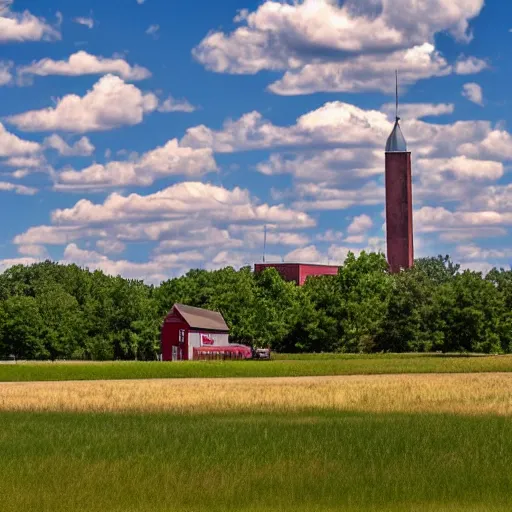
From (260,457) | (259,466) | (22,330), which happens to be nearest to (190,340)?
(22,330)

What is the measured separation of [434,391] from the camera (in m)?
59.2

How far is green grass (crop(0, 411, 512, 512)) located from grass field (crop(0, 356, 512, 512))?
0.15ft

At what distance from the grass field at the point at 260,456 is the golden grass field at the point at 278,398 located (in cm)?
22

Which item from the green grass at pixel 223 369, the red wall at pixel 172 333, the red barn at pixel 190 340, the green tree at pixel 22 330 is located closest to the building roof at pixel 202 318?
the red barn at pixel 190 340

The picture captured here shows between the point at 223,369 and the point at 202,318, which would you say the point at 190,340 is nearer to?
the point at 202,318

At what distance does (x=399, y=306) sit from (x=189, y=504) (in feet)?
404

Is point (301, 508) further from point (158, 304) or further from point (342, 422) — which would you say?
point (158, 304)

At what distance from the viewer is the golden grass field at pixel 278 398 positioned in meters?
49.6

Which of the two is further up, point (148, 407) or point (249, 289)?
point (249, 289)

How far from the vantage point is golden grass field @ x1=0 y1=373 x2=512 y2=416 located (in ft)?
163

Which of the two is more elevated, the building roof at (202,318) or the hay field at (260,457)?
the building roof at (202,318)

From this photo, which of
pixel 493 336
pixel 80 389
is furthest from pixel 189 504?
pixel 493 336

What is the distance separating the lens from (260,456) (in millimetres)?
30797

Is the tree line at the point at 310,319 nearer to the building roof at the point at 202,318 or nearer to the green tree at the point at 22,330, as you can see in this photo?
the green tree at the point at 22,330
